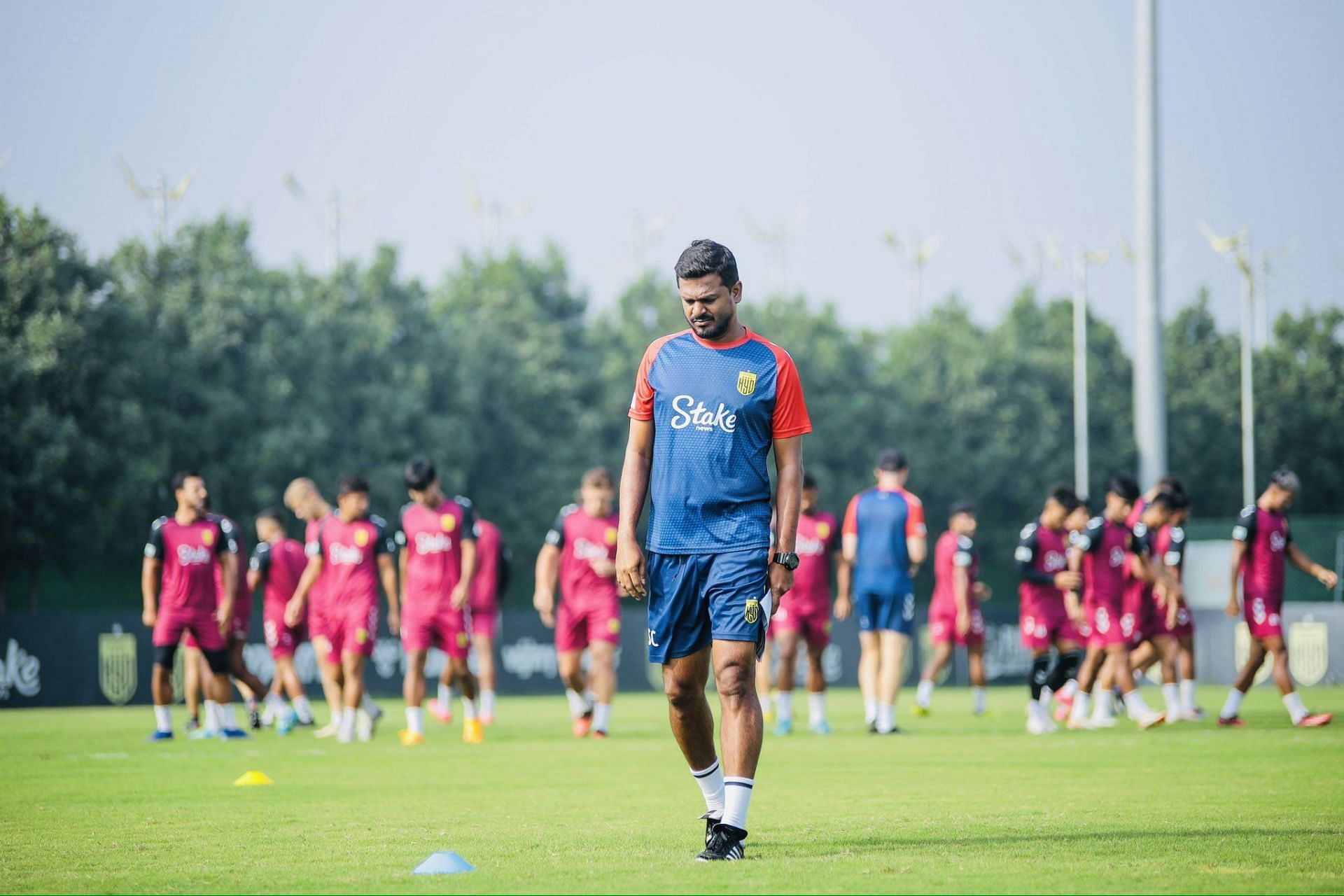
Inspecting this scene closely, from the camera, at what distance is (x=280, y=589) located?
19219 mm

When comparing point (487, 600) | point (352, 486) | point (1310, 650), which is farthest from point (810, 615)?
point (1310, 650)

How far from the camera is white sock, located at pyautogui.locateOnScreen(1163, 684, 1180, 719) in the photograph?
59.6 feet

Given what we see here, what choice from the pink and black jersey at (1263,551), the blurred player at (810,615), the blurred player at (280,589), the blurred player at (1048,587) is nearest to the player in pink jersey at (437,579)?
the blurred player at (280,589)

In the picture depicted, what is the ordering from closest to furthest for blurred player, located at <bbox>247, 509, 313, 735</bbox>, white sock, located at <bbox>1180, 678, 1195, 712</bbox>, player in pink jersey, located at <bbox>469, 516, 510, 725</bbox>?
1. player in pink jersey, located at <bbox>469, 516, 510, 725</bbox>
2. white sock, located at <bbox>1180, 678, 1195, 712</bbox>
3. blurred player, located at <bbox>247, 509, 313, 735</bbox>

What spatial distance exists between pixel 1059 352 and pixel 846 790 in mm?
60411

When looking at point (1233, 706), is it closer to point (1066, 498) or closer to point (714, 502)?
point (1066, 498)

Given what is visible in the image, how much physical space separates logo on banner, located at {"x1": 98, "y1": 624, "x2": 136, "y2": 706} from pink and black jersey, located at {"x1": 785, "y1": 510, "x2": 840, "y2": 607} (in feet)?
39.3

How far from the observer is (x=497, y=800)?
983 cm

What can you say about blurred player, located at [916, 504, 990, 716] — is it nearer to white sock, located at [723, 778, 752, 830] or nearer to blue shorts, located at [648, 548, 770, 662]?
blue shorts, located at [648, 548, 770, 662]

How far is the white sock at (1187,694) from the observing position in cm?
1845

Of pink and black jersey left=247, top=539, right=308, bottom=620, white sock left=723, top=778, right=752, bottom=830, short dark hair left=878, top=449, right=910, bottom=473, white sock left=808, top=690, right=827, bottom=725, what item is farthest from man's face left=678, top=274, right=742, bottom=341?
pink and black jersey left=247, top=539, right=308, bottom=620

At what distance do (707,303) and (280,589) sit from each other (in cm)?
1295

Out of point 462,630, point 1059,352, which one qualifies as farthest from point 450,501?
point 1059,352

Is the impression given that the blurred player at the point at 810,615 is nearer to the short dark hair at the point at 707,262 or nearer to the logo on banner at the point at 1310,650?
the short dark hair at the point at 707,262
